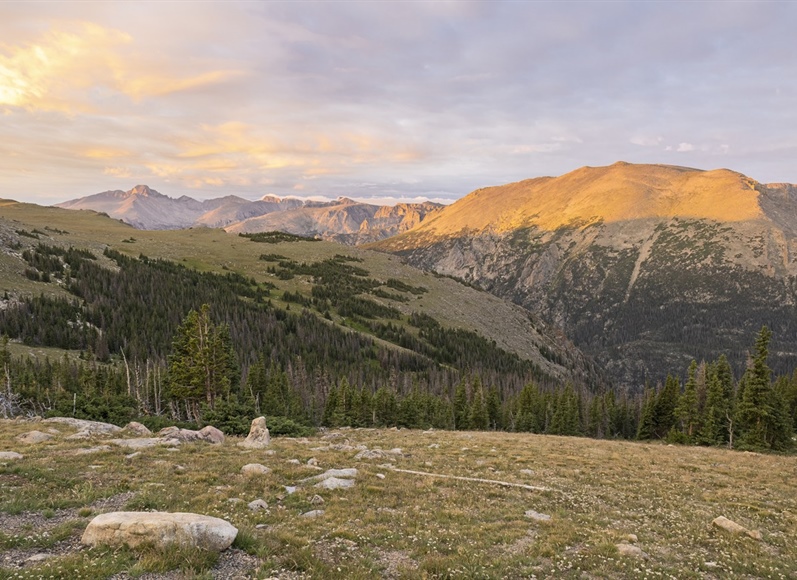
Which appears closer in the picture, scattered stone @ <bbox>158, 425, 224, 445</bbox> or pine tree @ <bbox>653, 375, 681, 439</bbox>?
scattered stone @ <bbox>158, 425, 224, 445</bbox>

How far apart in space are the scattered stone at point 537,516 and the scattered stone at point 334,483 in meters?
8.65

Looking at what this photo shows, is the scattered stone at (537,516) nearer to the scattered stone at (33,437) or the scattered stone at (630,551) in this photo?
the scattered stone at (630,551)

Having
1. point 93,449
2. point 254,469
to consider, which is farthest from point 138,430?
point 254,469

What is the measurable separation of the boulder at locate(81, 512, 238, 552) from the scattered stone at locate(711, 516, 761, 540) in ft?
64.5

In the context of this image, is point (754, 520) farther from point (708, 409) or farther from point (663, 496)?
point (708, 409)

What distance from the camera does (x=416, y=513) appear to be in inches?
698

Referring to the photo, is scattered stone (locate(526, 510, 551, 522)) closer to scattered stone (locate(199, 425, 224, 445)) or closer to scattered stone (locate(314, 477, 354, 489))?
scattered stone (locate(314, 477, 354, 489))

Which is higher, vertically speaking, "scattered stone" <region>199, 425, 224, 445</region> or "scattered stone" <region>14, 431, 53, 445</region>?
"scattered stone" <region>14, 431, 53, 445</region>

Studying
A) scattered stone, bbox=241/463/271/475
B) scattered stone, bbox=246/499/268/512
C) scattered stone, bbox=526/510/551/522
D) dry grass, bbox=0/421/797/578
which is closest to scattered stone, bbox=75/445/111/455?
dry grass, bbox=0/421/797/578

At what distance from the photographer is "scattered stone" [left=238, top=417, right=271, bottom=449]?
31659 mm

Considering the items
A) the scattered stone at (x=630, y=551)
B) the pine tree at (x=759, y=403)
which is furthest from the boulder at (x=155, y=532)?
the pine tree at (x=759, y=403)

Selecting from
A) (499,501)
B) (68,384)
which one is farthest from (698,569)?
(68,384)

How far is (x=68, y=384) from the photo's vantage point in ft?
204

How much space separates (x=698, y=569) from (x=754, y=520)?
384 inches
